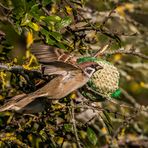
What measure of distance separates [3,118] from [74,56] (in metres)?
0.73

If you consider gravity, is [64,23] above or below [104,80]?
above

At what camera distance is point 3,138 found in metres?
3.06

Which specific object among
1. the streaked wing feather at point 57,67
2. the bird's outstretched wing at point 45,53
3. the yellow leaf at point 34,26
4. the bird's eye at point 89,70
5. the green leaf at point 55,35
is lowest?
the bird's eye at point 89,70

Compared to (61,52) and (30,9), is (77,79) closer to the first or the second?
(61,52)

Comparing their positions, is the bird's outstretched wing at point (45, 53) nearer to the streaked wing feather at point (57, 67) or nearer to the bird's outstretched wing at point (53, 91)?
the streaked wing feather at point (57, 67)

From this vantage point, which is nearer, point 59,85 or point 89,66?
point 89,66

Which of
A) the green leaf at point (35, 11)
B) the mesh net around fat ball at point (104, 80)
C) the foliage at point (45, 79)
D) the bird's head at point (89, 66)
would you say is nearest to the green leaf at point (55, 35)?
the foliage at point (45, 79)

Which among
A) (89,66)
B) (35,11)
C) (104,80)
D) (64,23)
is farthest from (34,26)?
(104,80)

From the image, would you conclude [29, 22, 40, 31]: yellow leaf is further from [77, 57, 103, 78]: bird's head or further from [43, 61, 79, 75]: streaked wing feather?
[77, 57, 103, 78]: bird's head

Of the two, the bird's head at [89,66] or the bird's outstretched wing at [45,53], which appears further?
the bird's head at [89,66]

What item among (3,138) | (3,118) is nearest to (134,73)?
(3,118)

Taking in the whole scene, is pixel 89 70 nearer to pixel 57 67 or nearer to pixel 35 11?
pixel 57 67

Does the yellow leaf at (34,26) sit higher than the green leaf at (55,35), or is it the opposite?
the yellow leaf at (34,26)

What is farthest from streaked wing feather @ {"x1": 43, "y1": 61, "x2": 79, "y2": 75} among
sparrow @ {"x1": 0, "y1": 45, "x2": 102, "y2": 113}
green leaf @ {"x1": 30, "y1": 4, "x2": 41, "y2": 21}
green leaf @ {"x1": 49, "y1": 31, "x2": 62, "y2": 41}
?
green leaf @ {"x1": 30, "y1": 4, "x2": 41, "y2": 21}
